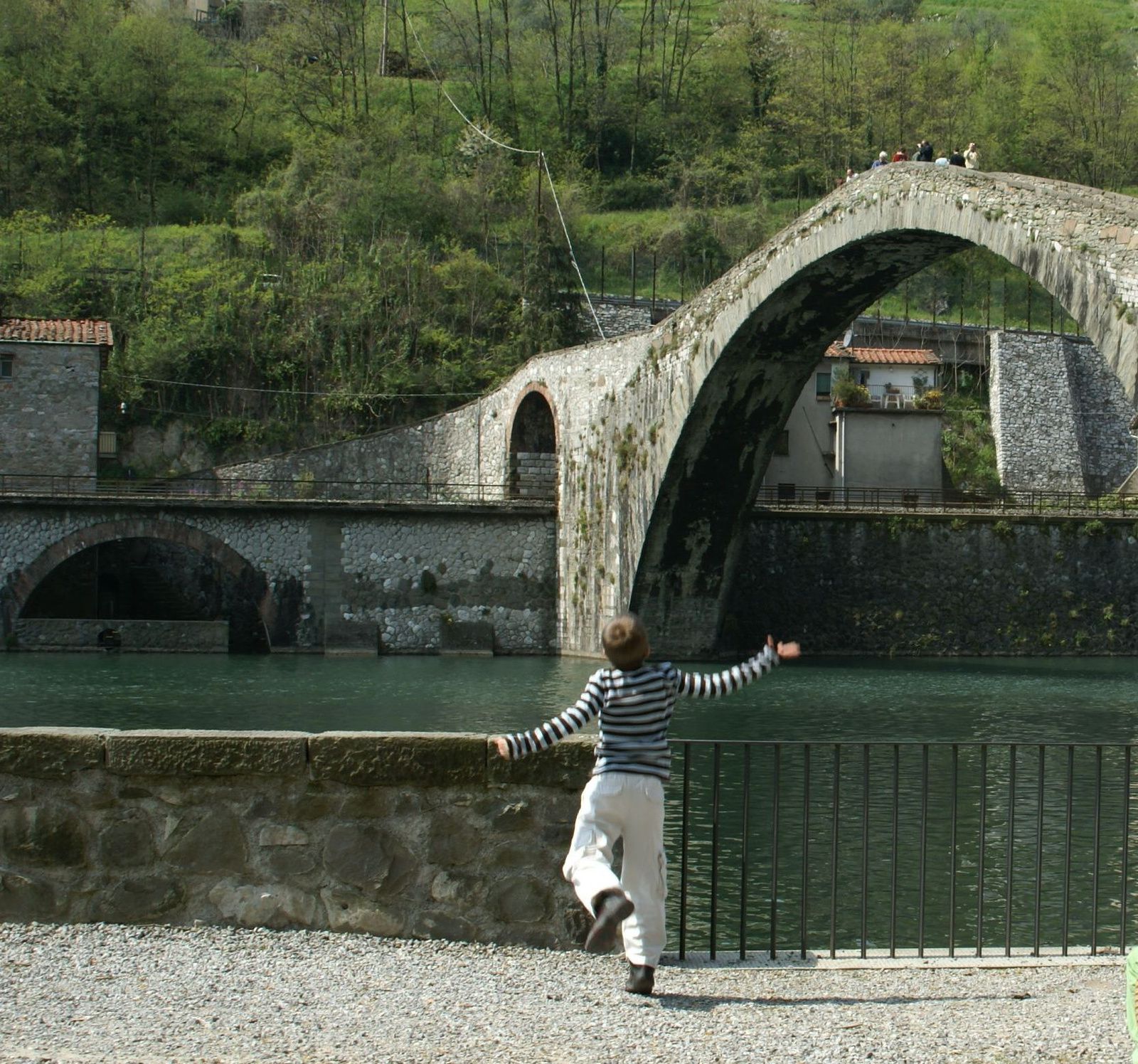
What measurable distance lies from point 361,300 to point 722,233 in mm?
14602

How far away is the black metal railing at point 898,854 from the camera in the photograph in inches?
227

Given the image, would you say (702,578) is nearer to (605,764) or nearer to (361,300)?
(361,300)

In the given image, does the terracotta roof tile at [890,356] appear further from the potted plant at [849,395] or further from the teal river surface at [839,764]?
the teal river surface at [839,764]

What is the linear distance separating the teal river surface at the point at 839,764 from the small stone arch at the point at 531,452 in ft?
17.3

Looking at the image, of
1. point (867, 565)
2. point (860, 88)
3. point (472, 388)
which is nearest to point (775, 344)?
point (867, 565)

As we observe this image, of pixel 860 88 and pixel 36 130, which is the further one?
pixel 860 88

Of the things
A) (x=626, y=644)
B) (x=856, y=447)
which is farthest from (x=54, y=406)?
(x=626, y=644)

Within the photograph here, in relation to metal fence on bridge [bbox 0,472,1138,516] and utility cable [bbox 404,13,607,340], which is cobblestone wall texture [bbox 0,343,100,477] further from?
utility cable [bbox 404,13,607,340]

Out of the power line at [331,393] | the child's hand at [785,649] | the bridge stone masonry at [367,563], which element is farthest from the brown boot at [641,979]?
the power line at [331,393]

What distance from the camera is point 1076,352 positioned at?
4228 cm

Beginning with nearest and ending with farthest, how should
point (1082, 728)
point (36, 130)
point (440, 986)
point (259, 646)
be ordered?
point (440, 986)
point (1082, 728)
point (259, 646)
point (36, 130)

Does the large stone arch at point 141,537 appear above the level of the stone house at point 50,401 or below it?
below

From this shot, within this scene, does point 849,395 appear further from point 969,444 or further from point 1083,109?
point 1083,109

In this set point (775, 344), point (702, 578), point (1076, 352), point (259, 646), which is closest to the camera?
point (775, 344)
